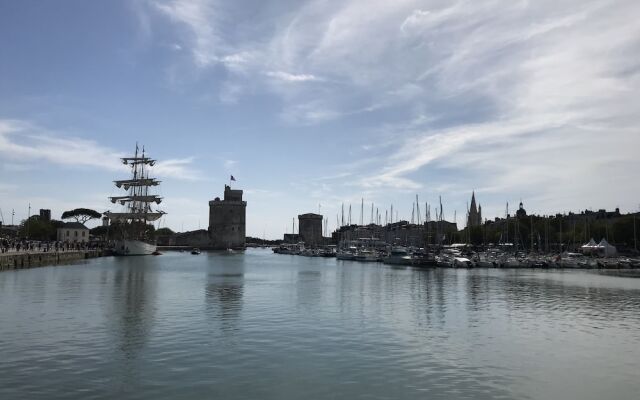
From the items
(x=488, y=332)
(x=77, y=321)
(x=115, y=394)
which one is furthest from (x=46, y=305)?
(x=488, y=332)

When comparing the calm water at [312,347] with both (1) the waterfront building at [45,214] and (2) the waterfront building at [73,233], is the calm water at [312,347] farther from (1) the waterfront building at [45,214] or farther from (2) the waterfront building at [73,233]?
(1) the waterfront building at [45,214]

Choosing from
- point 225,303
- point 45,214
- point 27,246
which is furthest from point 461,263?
point 45,214

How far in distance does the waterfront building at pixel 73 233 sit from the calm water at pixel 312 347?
416ft

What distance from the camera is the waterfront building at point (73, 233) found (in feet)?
522

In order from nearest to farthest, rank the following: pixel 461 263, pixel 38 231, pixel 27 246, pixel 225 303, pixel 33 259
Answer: pixel 225 303, pixel 33 259, pixel 461 263, pixel 27 246, pixel 38 231

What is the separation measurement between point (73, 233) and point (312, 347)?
519ft

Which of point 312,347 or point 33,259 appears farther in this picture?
point 33,259

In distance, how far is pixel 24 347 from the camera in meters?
21.5

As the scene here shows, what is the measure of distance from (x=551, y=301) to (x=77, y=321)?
3407 cm

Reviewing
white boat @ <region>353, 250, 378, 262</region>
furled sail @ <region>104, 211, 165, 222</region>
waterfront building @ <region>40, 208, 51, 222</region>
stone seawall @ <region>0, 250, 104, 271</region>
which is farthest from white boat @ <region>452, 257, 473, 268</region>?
waterfront building @ <region>40, 208, 51, 222</region>

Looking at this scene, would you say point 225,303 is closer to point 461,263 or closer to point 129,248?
point 461,263

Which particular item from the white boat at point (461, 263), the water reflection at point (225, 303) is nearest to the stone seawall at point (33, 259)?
the water reflection at point (225, 303)

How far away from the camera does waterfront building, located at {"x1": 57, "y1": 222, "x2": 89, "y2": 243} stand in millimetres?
159038

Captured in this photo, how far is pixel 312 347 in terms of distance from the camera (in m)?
22.9
